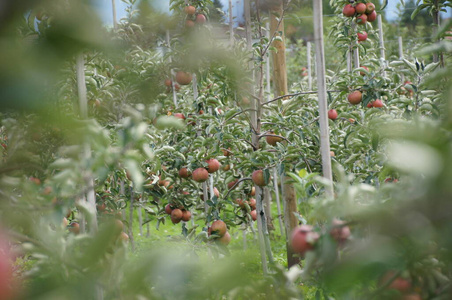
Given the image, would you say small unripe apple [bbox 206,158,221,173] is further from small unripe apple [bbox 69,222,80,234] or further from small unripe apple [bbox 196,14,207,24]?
small unripe apple [bbox 196,14,207,24]

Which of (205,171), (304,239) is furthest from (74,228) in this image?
(304,239)

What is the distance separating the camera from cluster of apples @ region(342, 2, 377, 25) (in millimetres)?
2900

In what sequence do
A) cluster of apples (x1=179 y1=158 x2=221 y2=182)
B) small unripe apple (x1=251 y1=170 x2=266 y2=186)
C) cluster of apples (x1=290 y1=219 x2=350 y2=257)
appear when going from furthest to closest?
cluster of apples (x1=179 y1=158 x2=221 y2=182) → small unripe apple (x1=251 y1=170 x2=266 y2=186) → cluster of apples (x1=290 y1=219 x2=350 y2=257)

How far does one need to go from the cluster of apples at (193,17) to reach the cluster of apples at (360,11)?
94cm

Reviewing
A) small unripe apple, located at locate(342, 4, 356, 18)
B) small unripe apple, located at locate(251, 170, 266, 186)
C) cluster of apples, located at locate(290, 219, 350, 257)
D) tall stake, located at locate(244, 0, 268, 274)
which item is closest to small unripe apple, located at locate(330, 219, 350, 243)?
cluster of apples, located at locate(290, 219, 350, 257)

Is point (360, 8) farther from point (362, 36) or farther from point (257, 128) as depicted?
point (257, 128)

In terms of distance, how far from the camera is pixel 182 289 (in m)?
0.48

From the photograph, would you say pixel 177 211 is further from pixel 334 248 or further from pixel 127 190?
pixel 334 248

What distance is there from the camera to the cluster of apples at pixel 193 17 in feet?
9.25

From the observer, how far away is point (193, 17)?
291 cm

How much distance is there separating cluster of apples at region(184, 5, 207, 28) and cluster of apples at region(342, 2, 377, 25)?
0.94 m

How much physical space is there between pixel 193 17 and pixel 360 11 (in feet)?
3.65

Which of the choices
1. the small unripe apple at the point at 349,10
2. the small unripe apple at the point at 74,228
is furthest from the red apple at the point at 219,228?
the small unripe apple at the point at 349,10

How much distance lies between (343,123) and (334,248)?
2.37 metres
